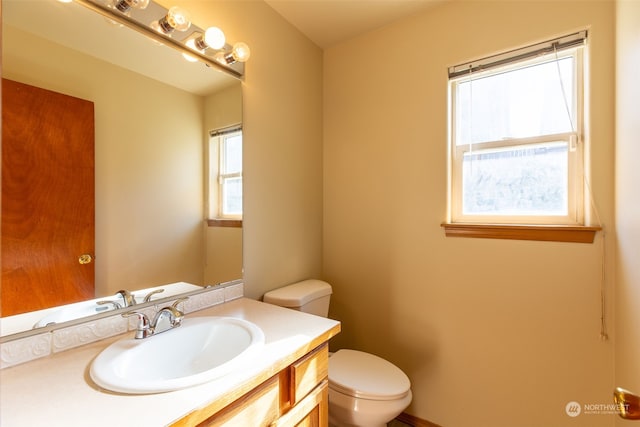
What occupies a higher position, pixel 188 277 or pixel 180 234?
pixel 180 234

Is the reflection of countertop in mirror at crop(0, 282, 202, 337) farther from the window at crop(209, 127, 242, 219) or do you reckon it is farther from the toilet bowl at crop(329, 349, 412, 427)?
the toilet bowl at crop(329, 349, 412, 427)

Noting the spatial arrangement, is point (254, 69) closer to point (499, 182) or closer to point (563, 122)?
point (499, 182)

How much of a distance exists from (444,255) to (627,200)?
0.74m

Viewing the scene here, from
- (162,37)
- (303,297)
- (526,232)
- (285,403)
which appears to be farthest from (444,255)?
(162,37)

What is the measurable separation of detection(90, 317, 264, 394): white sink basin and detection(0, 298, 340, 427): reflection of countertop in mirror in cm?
2

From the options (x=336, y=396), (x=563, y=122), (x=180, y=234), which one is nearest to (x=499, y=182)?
(x=563, y=122)

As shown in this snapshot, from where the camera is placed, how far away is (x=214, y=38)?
114cm

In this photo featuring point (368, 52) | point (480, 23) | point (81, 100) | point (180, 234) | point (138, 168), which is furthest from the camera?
point (368, 52)

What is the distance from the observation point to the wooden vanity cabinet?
67 centimetres

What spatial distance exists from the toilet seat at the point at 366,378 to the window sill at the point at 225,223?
85cm

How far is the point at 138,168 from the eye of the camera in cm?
104

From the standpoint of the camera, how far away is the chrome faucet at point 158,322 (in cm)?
90

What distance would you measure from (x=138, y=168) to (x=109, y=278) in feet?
1.33

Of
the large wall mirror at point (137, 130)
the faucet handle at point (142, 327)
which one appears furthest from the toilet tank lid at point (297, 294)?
the faucet handle at point (142, 327)
